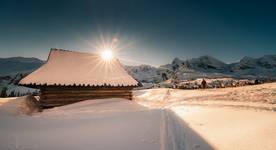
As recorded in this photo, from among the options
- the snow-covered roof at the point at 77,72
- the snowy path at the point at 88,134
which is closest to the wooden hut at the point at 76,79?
the snow-covered roof at the point at 77,72

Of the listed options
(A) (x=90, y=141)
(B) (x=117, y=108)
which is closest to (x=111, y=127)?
(A) (x=90, y=141)

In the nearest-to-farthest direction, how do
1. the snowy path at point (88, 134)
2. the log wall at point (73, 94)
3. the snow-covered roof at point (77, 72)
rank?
the snowy path at point (88, 134) → the log wall at point (73, 94) → the snow-covered roof at point (77, 72)

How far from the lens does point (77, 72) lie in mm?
16703

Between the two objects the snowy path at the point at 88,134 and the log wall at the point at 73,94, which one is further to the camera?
the log wall at the point at 73,94

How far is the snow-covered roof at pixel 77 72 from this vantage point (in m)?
14.9

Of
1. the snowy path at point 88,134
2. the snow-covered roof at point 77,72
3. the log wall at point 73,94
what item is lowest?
the snowy path at point 88,134

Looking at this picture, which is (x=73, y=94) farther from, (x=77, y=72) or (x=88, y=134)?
(x=88, y=134)

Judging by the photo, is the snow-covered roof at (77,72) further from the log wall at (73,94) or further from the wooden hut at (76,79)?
the log wall at (73,94)

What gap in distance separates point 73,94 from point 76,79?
117 cm

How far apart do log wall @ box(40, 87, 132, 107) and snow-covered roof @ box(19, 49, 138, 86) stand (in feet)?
1.65

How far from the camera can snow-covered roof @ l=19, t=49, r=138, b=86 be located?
1489 cm

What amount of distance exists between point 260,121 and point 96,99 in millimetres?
10967

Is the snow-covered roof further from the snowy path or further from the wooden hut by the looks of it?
the snowy path

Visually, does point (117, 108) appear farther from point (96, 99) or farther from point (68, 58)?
point (68, 58)
